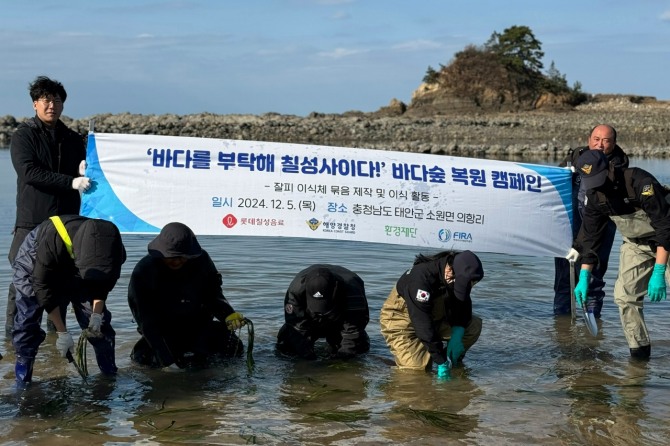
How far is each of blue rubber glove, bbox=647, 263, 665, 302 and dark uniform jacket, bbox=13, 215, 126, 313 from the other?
3642 millimetres

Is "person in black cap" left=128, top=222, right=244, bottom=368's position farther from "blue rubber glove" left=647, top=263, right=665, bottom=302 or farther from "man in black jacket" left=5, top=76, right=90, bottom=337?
"blue rubber glove" left=647, top=263, right=665, bottom=302

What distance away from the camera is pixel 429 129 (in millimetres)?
38188

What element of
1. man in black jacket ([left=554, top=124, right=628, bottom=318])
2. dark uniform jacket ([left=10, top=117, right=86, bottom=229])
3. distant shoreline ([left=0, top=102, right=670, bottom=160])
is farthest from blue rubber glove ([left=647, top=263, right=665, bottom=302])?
distant shoreline ([left=0, top=102, right=670, bottom=160])

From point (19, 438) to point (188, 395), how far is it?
3.96 ft

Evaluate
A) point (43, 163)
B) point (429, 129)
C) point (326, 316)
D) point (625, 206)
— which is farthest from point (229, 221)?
point (429, 129)

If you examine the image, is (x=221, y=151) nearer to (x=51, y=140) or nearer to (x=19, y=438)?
(x=51, y=140)

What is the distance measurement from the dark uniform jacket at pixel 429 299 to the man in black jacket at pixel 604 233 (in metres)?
1.53

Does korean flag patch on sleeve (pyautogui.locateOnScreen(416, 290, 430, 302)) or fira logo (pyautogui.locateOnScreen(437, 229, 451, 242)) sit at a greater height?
fira logo (pyautogui.locateOnScreen(437, 229, 451, 242))

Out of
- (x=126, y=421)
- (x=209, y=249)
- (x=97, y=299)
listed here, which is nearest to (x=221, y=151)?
(x=97, y=299)

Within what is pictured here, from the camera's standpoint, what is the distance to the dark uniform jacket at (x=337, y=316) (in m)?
6.87

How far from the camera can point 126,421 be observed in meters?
5.49

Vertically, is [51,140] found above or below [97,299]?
above

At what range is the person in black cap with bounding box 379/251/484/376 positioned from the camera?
5.83 metres

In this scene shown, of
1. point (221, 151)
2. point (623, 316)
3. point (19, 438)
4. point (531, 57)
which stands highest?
point (531, 57)
